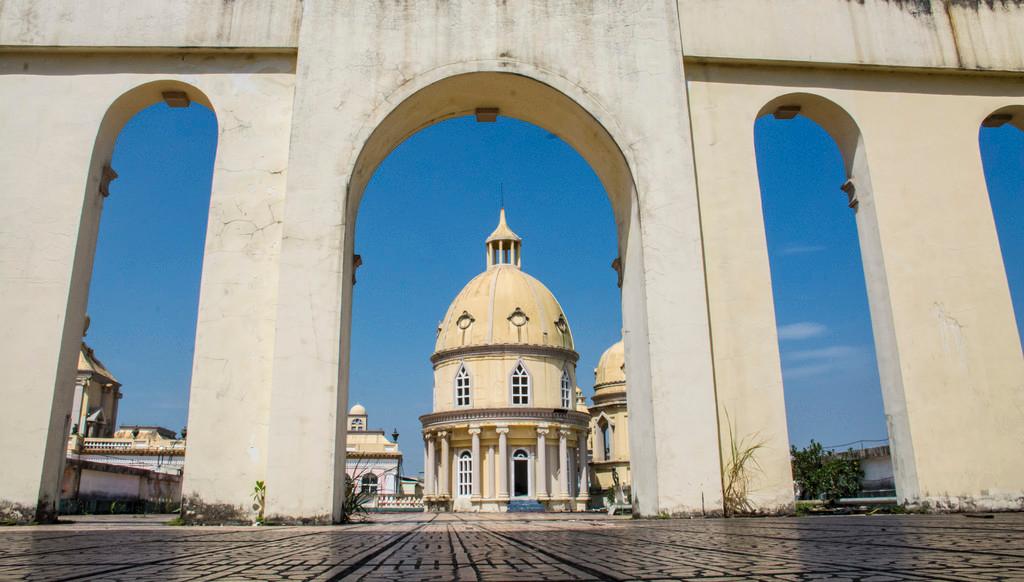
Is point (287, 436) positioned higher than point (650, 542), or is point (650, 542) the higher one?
point (287, 436)

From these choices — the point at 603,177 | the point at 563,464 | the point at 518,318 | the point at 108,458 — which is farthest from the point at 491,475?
the point at 603,177

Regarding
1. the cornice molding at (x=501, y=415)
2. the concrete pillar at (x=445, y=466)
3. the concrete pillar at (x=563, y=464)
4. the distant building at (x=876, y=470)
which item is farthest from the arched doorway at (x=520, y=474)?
the distant building at (x=876, y=470)

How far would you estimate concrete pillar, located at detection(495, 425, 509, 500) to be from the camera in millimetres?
34781

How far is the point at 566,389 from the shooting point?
125 feet

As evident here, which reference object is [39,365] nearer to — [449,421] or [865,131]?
[865,131]

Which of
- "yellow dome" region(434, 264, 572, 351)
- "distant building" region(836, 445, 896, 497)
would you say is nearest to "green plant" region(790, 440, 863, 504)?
"distant building" region(836, 445, 896, 497)

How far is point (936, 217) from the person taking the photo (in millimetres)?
10047

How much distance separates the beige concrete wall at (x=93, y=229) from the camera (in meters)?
8.50

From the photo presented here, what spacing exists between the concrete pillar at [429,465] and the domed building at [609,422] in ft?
46.3

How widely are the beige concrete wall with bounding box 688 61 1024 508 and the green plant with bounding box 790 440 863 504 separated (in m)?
14.1

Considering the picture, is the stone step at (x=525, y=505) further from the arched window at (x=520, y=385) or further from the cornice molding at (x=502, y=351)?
the cornice molding at (x=502, y=351)

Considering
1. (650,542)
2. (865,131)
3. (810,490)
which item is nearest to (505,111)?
(865,131)

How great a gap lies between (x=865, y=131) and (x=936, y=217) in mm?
1535

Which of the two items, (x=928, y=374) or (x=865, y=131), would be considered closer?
(x=928, y=374)
